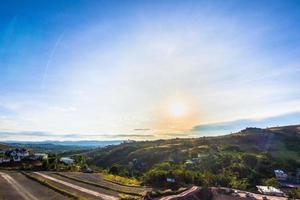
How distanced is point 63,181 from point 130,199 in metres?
16.9

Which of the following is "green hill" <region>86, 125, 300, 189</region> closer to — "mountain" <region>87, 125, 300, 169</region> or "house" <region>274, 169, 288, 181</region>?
"mountain" <region>87, 125, 300, 169</region>

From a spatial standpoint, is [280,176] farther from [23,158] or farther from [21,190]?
[23,158]

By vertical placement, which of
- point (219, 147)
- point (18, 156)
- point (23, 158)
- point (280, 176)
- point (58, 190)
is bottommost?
point (280, 176)

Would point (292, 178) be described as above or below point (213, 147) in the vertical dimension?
below

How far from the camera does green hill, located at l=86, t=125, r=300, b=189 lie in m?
42.4

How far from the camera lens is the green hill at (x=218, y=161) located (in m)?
42.4

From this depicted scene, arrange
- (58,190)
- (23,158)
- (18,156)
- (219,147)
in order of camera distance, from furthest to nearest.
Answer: (219,147)
(18,156)
(23,158)
(58,190)

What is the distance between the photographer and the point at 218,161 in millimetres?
81438

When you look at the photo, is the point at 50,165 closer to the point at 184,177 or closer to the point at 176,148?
the point at 184,177

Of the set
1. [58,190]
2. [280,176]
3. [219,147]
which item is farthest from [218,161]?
[58,190]

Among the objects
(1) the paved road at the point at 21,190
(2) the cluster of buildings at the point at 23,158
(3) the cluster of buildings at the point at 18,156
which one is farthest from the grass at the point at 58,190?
(3) the cluster of buildings at the point at 18,156

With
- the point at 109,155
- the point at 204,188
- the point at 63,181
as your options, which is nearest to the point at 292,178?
the point at 204,188

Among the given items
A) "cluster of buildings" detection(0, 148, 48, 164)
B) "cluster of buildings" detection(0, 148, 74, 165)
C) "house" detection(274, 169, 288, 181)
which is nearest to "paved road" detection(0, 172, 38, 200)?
"cluster of buildings" detection(0, 148, 74, 165)

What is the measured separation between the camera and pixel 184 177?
38938 mm
